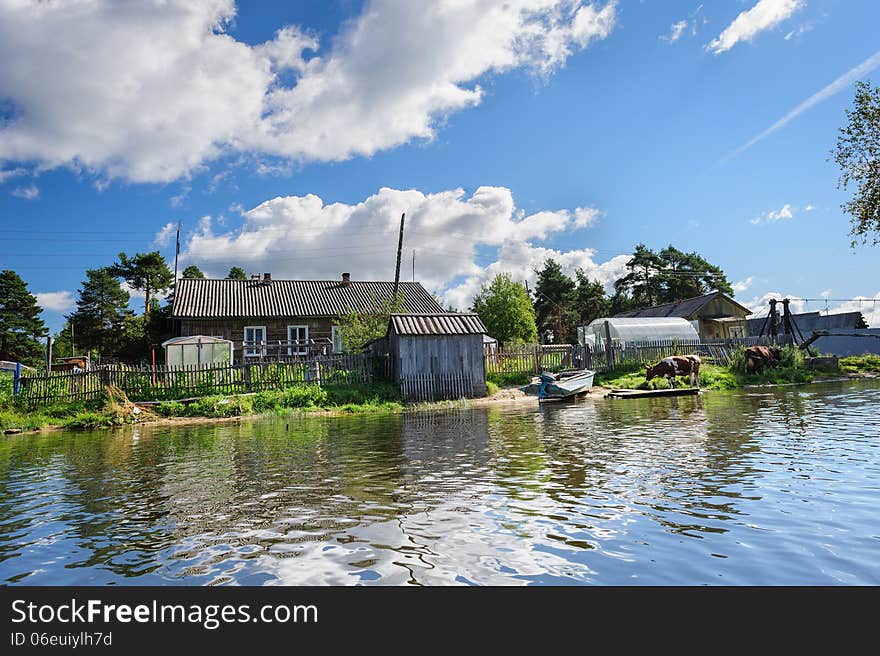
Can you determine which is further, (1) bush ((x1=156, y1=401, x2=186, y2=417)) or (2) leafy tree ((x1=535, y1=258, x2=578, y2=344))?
(2) leafy tree ((x1=535, y1=258, x2=578, y2=344))

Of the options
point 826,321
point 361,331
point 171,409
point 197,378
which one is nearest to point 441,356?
point 361,331

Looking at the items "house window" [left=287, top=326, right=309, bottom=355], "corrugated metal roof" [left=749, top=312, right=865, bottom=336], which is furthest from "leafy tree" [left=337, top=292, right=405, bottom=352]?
"corrugated metal roof" [left=749, top=312, right=865, bottom=336]

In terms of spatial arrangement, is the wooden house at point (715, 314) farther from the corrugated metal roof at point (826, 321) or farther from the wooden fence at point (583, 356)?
the wooden fence at point (583, 356)

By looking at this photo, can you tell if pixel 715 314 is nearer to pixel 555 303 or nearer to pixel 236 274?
pixel 555 303

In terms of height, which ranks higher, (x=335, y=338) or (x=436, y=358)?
(x=335, y=338)

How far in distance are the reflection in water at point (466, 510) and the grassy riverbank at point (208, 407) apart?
735 centimetres

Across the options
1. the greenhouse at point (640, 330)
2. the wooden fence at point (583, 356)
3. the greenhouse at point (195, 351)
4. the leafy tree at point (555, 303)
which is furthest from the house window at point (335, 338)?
the leafy tree at point (555, 303)

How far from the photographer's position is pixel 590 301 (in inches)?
2534

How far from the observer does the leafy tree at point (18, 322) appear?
164 ft

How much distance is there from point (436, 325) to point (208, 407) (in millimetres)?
9732

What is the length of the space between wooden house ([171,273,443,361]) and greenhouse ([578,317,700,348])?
11445 mm

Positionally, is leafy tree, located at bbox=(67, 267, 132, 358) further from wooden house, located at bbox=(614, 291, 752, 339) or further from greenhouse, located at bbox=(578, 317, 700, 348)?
wooden house, located at bbox=(614, 291, 752, 339)

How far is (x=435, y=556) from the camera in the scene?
4.39 metres

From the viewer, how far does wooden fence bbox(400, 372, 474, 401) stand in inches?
893
